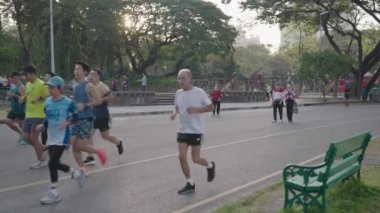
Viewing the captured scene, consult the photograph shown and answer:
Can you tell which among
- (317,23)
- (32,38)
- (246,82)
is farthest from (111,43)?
(317,23)

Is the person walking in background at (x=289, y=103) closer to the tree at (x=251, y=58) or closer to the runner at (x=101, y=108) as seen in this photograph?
the runner at (x=101, y=108)

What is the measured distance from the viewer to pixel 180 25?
53406mm

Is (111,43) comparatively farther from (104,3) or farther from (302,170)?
(302,170)

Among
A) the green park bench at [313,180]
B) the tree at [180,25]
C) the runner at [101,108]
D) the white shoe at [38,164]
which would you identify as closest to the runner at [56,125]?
the runner at [101,108]

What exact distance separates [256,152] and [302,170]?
20.2 feet

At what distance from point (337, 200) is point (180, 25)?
157ft

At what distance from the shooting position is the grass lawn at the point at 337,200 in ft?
20.2

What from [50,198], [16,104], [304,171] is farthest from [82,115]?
[16,104]

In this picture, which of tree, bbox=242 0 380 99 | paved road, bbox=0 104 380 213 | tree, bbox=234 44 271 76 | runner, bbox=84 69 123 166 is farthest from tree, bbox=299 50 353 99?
tree, bbox=234 44 271 76

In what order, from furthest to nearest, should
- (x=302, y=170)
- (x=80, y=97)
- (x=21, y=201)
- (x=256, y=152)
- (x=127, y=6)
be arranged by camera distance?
1. (x=127, y=6)
2. (x=256, y=152)
3. (x=80, y=97)
4. (x=21, y=201)
5. (x=302, y=170)

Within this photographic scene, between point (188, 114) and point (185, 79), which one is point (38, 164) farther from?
point (185, 79)

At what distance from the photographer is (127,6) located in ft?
170

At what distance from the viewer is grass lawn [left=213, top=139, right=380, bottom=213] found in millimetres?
6152

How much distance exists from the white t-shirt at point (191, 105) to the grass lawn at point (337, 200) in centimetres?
122
